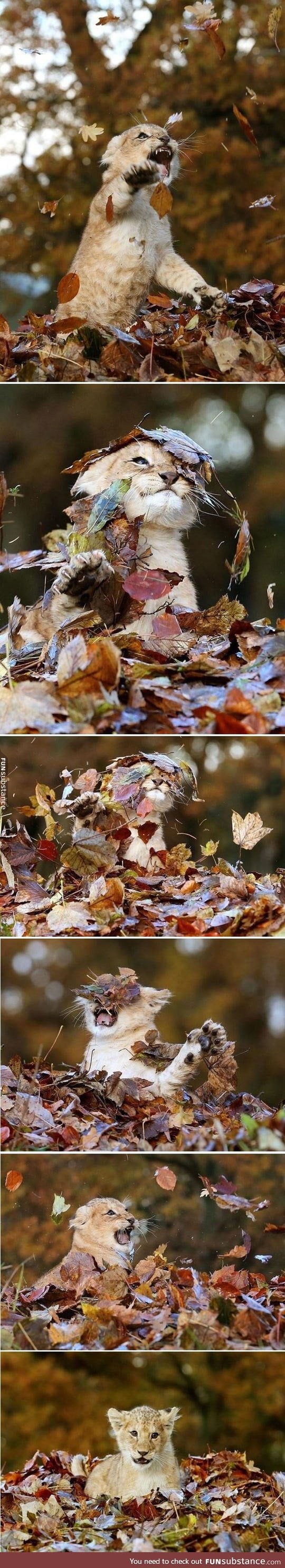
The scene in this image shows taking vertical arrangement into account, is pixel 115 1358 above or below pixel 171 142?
below

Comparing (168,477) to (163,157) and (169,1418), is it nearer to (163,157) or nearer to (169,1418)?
(163,157)

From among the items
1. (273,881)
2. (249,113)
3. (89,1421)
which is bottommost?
(89,1421)

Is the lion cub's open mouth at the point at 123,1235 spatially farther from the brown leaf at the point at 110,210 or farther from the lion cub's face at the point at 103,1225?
the brown leaf at the point at 110,210

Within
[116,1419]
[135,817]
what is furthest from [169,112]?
[116,1419]

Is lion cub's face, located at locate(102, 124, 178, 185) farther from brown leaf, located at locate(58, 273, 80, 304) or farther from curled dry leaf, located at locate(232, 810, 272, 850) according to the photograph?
curled dry leaf, located at locate(232, 810, 272, 850)

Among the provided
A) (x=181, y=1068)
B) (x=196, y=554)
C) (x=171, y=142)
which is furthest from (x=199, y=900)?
(x=171, y=142)

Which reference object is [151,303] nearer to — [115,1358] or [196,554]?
[196,554]

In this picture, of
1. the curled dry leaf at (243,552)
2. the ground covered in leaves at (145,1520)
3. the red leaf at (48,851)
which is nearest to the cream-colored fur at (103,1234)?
the ground covered in leaves at (145,1520)
